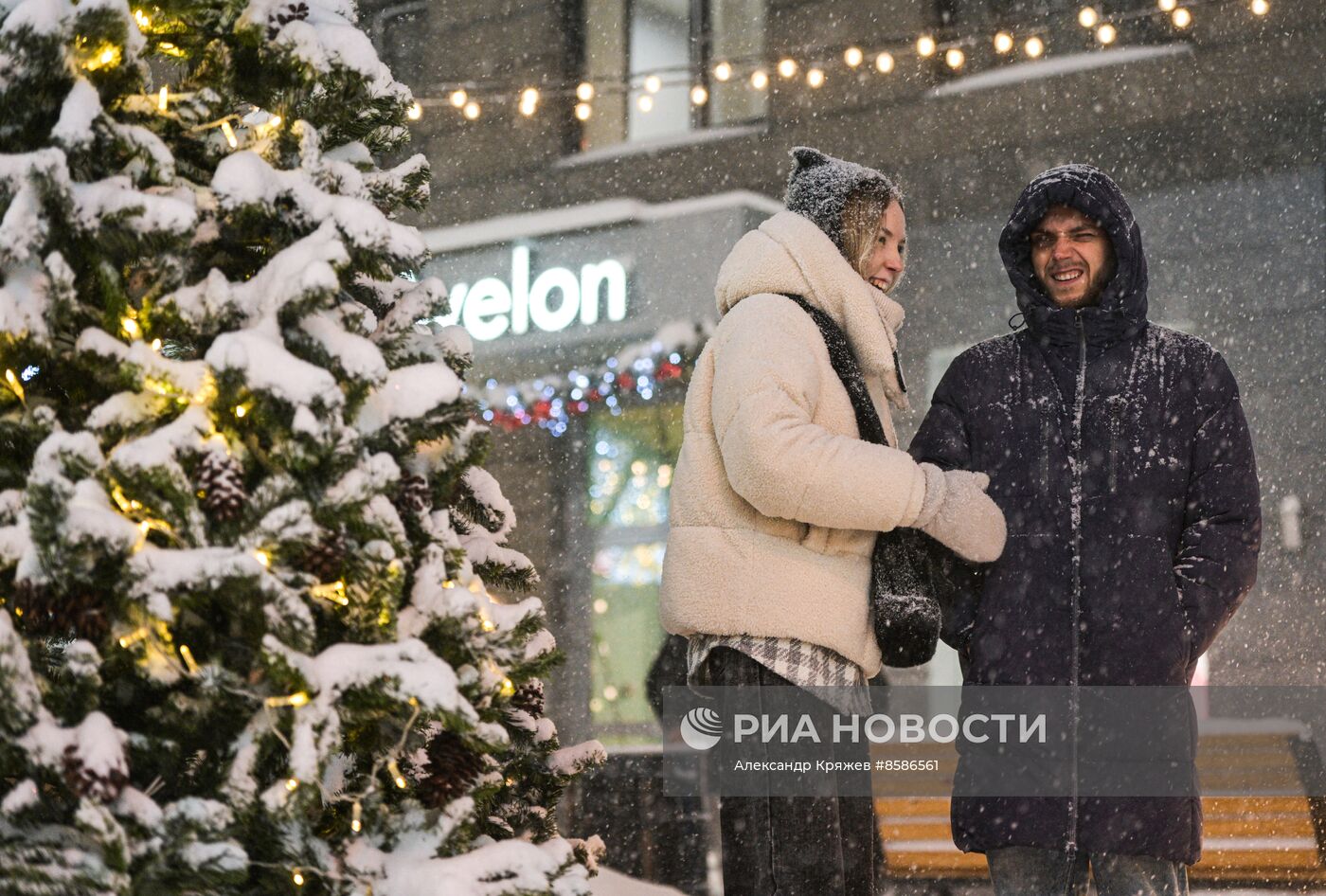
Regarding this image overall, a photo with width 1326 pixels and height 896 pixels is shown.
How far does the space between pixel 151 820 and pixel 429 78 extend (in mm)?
8546

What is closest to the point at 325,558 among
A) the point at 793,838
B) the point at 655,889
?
the point at 793,838

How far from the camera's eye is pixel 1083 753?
8.86 ft

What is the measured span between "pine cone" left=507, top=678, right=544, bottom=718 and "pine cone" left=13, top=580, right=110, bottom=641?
66 cm

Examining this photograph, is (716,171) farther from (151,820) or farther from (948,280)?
(151,820)

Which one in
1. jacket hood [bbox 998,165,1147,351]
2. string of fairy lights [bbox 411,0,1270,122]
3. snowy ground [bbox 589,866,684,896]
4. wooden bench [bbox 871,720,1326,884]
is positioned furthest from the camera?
string of fairy lights [bbox 411,0,1270,122]

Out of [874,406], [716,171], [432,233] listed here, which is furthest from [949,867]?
[432,233]

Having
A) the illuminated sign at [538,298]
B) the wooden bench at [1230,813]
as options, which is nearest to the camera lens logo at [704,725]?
the wooden bench at [1230,813]

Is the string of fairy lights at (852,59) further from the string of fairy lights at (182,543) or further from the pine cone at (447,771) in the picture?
the pine cone at (447,771)

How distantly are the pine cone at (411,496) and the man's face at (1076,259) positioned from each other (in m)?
1.57

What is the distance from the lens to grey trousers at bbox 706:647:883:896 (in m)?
2.42

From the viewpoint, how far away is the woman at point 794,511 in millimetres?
2467

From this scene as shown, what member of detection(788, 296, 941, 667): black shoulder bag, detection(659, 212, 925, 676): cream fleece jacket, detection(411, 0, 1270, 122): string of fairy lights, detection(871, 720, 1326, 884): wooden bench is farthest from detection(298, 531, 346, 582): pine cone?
detection(411, 0, 1270, 122): string of fairy lights

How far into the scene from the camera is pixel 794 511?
2480 millimetres

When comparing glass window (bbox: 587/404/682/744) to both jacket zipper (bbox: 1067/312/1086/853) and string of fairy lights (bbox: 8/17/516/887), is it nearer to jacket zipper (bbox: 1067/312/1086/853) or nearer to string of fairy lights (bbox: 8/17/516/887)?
jacket zipper (bbox: 1067/312/1086/853)
